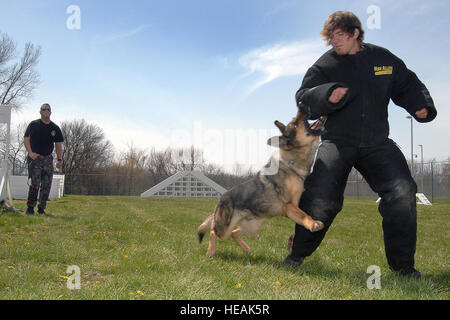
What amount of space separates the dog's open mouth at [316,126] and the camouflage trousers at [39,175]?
6.75m

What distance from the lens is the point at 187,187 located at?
24.5m

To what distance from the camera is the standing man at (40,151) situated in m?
8.02

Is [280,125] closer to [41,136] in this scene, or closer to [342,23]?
[342,23]

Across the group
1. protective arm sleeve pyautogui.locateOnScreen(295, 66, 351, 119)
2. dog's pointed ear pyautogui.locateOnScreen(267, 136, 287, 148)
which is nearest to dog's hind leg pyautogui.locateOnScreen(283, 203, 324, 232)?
dog's pointed ear pyautogui.locateOnScreen(267, 136, 287, 148)

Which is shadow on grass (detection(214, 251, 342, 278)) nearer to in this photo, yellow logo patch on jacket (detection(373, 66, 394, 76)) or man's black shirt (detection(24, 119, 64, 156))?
yellow logo patch on jacket (detection(373, 66, 394, 76))

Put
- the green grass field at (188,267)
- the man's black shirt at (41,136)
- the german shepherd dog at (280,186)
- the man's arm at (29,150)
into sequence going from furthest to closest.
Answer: the man's black shirt at (41,136), the man's arm at (29,150), the german shepherd dog at (280,186), the green grass field at (188,267)

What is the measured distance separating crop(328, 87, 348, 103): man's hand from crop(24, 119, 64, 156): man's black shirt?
7141 mm

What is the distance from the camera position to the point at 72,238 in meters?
5.31

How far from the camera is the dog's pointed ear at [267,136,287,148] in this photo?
368 cm

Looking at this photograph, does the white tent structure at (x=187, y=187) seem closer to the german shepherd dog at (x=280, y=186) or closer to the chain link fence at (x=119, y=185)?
the chain link fence at (x=119, y=185)

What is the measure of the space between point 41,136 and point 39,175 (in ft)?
2.95

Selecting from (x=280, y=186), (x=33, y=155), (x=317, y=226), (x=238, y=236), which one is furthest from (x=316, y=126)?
(x=33, y=155)

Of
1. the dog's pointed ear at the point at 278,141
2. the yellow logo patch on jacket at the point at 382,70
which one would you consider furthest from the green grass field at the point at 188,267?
the yellow logo patch on jacket at the point at 382,70
